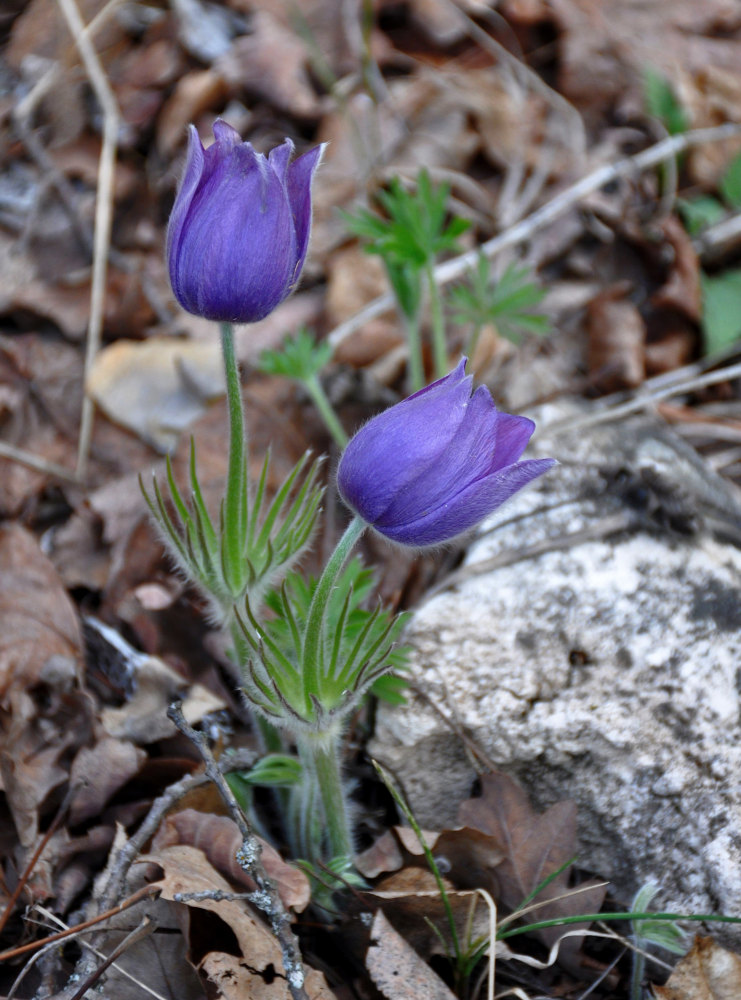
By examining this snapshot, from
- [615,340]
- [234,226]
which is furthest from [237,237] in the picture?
[615,340]

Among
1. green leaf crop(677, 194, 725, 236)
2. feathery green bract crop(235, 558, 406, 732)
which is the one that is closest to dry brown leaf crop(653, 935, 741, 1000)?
feathery green bract crop(235, 558, 406, 732)

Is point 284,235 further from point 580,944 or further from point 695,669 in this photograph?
point 580,944

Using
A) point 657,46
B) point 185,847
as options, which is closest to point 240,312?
point 185,847

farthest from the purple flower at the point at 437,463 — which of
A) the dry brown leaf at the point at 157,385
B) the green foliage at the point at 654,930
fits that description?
the dry brown leaf at the point at 157,385

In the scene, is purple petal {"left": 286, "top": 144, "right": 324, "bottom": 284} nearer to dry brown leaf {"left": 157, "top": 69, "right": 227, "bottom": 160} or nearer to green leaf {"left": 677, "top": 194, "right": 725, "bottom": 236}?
dry brown leaf {"left": 157, "top": 69, "right": 227, "bottom": 160}

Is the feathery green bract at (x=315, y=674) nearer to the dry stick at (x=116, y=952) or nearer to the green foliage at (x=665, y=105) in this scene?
the dry stick at (x=116, y=952)
